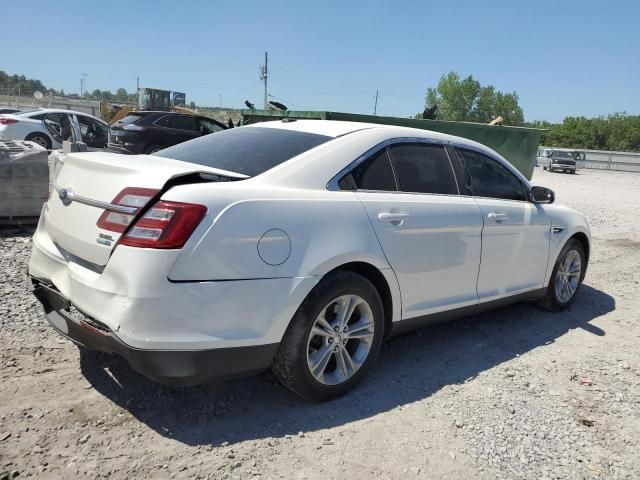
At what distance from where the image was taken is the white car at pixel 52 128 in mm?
14586

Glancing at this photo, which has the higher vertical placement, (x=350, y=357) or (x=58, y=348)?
(x=350, y=357)

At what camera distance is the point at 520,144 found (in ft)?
38.8

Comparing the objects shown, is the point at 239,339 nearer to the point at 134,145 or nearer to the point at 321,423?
the point at 321,423

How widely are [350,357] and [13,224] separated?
5143 millimetres

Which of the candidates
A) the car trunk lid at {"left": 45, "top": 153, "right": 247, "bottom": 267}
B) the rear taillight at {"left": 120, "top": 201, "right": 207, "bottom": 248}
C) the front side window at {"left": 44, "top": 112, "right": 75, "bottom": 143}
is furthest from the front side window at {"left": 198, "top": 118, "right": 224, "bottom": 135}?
the rear taillight at {"left": 120, "top": 201, "right": 207, "bottom": 248}

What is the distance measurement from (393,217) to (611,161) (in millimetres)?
48209

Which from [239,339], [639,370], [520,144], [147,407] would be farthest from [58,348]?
[520,144]

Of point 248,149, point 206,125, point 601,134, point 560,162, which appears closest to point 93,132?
point 206,125

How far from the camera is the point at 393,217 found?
3332 millimetres

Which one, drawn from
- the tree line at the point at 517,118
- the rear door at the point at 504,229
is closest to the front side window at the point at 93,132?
the rear door at the point at 504,229

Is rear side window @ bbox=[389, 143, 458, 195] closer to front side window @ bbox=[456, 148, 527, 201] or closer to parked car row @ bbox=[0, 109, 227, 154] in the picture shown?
front side window @ bbox=[456, 148, 527, 201]

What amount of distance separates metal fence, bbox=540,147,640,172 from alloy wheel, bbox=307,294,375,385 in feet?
148

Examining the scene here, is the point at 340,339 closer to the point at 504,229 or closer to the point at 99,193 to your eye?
the point at 99,193

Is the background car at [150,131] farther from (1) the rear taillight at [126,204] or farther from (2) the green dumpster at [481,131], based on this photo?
(1) the rear taillight at [126,204]
